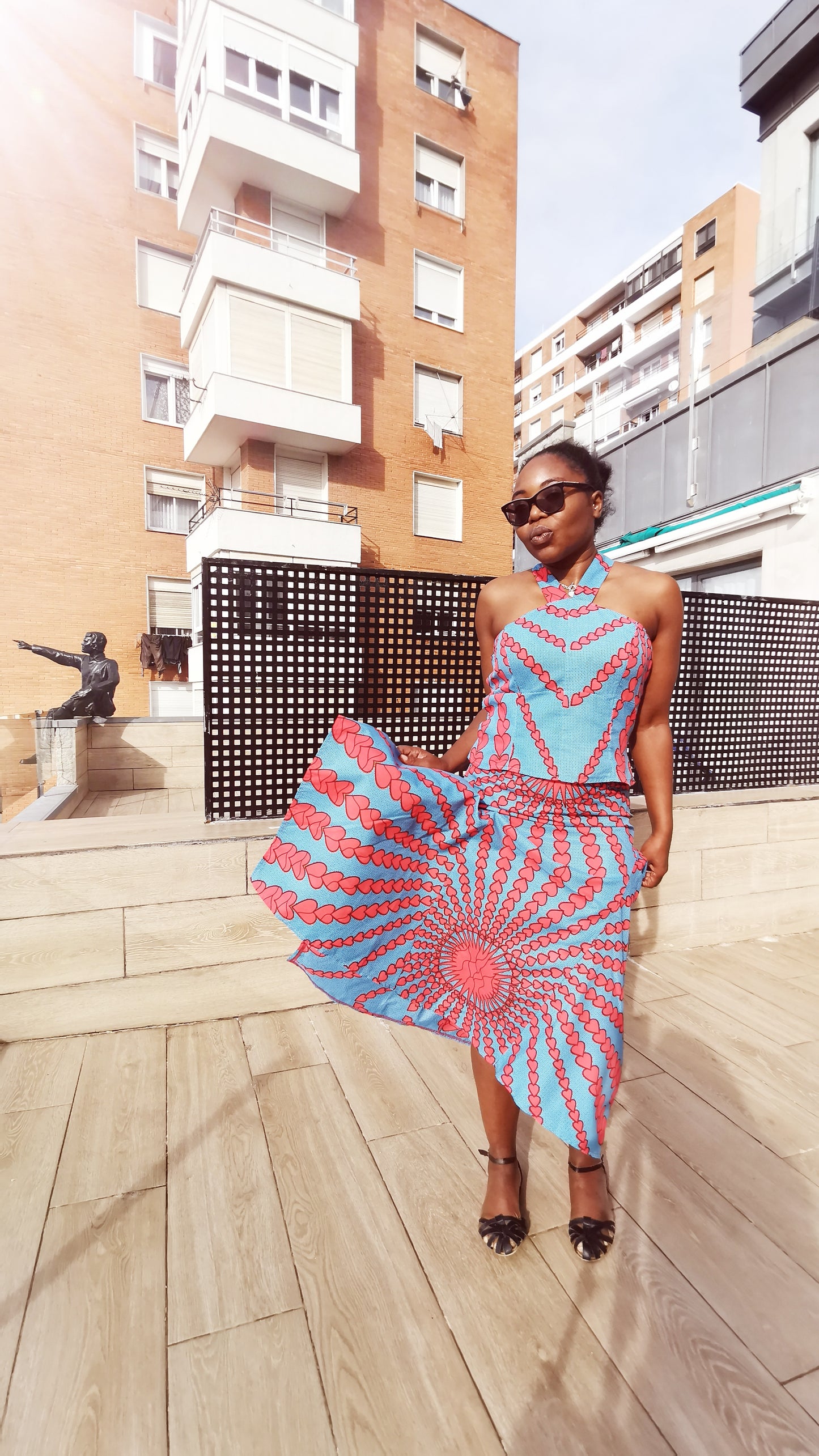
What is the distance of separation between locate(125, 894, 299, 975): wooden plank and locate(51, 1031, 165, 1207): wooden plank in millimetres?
282

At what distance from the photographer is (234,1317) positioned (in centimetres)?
129

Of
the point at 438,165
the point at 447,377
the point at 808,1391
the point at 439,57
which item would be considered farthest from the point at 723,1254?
the point at 439,57

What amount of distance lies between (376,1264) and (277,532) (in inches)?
495

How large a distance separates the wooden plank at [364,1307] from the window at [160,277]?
17.5 m

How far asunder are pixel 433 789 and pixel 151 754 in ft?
22.0

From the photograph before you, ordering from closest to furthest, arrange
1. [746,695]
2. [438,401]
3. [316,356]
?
[746,695] → [316,356] → [438,401]

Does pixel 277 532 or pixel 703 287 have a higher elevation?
pixel 703 287

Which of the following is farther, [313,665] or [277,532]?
[277,532]

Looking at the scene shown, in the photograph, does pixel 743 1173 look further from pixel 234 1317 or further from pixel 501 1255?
pixel 234 1317

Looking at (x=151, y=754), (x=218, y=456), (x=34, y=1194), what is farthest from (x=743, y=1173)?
(x=218, y=456)

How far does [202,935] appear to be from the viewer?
2.46m

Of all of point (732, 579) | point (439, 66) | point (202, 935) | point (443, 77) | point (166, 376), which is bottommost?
point (202, 935)

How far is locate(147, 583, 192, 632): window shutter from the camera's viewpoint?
14.4 metres

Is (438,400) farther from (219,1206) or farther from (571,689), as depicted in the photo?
(219,1206)
